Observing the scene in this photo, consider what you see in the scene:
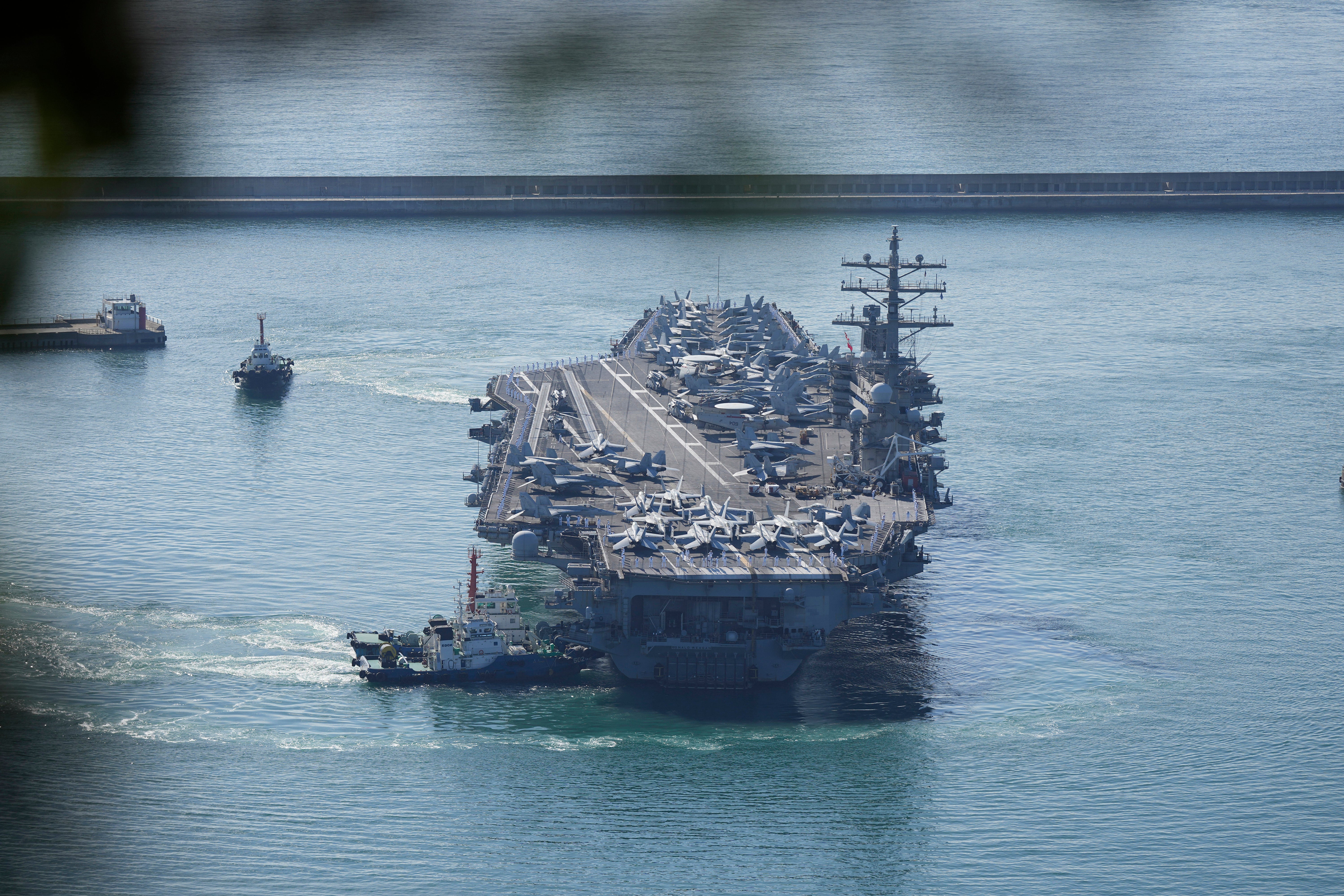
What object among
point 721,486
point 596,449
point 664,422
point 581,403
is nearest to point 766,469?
point 721,486

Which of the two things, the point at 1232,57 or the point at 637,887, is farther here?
the point at 1232,57

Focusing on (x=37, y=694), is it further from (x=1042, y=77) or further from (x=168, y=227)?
(x=1042, y=77)

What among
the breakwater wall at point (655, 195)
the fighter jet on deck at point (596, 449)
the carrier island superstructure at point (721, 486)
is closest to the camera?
the carrier island superstructure at point (721, 486)

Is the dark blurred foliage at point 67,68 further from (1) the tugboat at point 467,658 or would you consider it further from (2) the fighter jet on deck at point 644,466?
(1) the tugboat at point 467,658

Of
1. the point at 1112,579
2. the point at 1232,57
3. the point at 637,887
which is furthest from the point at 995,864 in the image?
the point at 1232,57

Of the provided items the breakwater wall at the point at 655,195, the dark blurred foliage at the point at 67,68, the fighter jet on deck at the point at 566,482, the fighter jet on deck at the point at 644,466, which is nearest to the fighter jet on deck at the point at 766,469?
the fighter jet on deck at the point at 644,466

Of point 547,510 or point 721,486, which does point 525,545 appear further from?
point 721,486

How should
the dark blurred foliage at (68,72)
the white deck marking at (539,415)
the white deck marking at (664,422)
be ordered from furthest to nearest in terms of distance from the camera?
1. the dark blurred foliage at (68,72)
2. the white deck marking at (539,415)
3. the white deck marking at (664,422)
